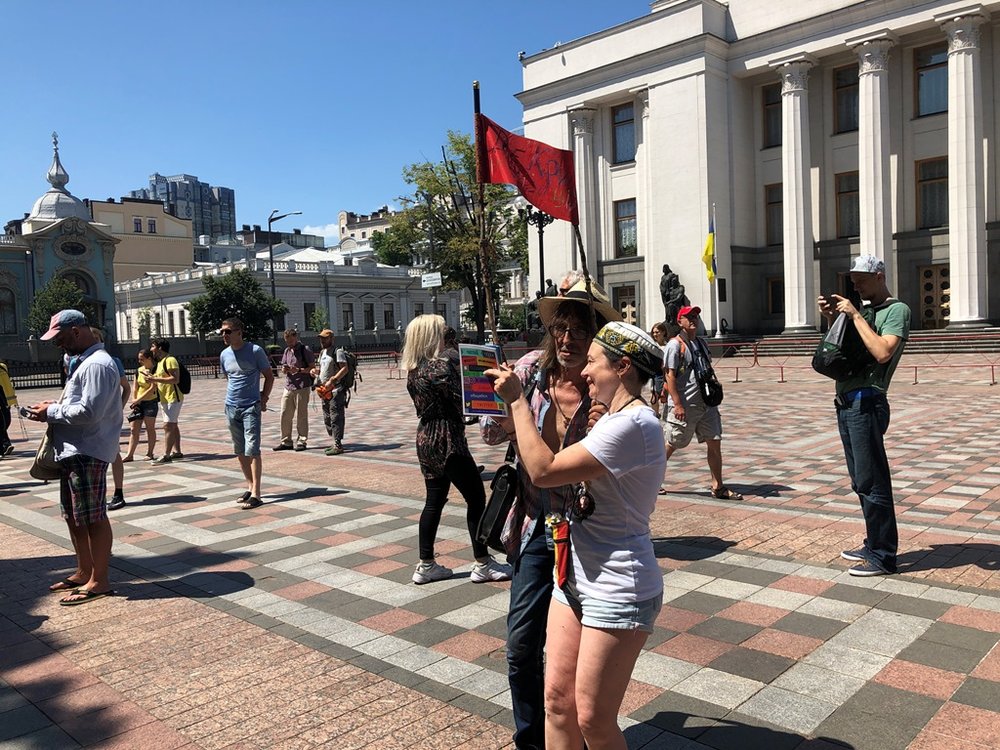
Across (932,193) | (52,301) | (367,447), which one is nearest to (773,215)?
(932,193)

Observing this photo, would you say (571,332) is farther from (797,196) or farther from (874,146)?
(797,196)

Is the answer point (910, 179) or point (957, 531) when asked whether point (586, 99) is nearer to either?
point (910, 179)

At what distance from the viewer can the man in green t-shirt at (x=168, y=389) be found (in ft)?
38.3

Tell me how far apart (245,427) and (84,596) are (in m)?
3.16

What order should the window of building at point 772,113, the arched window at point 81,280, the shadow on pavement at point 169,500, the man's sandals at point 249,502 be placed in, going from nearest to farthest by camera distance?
the man's sandals at point 249,502
the shadow on pavement at point 169,500
the window of building at point 772,113
the arched window at point 81,280

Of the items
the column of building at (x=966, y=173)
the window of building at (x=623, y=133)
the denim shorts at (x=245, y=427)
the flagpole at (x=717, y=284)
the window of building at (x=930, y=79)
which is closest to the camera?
the denim shorts at (x=245, y=427)

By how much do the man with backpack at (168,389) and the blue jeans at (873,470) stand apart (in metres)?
9.17

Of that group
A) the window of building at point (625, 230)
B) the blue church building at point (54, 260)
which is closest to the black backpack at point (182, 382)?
the window of building at point (625, 230)

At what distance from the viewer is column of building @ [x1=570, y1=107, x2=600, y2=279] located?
1505 inches

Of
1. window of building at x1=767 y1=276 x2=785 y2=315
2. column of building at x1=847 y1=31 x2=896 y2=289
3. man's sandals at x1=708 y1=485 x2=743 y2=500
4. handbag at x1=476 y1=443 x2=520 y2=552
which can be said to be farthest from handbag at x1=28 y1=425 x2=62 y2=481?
window of building at x1=767 y1=276 x2=785 y2=315

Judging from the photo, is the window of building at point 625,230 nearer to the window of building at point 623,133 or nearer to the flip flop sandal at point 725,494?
the window of building at point 623,133

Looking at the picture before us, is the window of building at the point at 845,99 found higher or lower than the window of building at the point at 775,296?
higher

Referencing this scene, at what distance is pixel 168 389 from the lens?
465 inches

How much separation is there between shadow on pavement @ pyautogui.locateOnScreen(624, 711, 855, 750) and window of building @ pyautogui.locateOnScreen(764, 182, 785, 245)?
34.9 m
